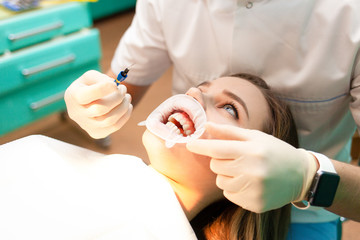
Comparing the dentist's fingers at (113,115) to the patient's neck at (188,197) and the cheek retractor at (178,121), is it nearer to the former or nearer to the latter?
the cheek retractor at (178,121)

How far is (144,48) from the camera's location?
133 cm

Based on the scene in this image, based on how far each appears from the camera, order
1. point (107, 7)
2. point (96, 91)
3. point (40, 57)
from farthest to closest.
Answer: point (107, 7)
point (40, 57)
point (96, 91)

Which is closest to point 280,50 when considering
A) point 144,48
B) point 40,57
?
point 144,48

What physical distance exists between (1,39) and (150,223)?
1280 millimetres

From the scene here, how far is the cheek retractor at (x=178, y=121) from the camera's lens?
95 centimetres

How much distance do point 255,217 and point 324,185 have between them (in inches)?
11.1

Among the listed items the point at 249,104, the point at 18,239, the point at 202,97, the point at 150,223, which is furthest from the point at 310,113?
the point at 18,239

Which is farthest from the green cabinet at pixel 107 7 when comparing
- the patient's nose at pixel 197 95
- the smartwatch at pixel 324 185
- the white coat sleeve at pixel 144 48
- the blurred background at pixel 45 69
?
the smartwatch at pixel 324 185

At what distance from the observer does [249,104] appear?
1040 millimetres

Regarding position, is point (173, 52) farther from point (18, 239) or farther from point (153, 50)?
point (18, 239)

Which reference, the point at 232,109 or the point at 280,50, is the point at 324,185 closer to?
the point at 232,109

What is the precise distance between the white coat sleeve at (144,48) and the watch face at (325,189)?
0.74 meters

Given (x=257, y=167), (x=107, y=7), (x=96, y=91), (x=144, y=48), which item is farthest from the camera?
(x=107, y=7)

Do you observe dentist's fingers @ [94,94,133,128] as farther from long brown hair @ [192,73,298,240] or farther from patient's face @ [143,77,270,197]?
long brown hair @ [192,73,298,240]
